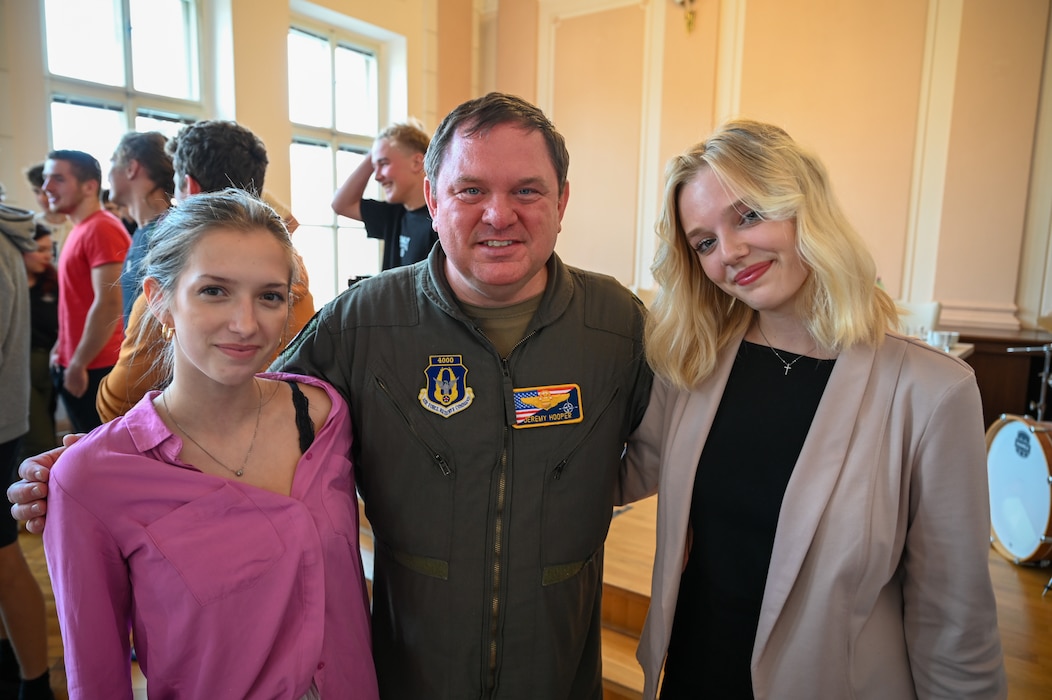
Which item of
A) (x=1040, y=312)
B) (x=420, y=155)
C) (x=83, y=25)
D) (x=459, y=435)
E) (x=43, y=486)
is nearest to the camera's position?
(x=43, y=486)

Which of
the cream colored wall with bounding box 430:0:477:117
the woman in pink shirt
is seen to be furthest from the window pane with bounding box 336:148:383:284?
the woman in pink shirt

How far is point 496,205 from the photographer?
1.27 meters

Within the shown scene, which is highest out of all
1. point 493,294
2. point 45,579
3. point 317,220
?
point 317,220

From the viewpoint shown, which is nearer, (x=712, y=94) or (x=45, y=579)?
(x=45, y=579)

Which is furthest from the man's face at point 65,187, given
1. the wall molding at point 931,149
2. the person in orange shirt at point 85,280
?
the wall molding at point 931,149

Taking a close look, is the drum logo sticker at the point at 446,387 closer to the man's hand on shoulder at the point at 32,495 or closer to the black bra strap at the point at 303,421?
the black bra strap at the point at 303,421

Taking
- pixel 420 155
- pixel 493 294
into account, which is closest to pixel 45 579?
pixel 420 155

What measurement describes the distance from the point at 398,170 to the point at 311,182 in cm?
368

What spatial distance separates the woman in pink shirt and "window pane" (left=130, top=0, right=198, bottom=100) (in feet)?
15.5

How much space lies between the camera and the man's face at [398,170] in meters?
3.00

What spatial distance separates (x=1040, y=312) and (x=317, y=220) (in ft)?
21.0

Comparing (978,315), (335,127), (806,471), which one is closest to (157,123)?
(335,127)

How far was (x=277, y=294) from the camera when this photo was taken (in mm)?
1135

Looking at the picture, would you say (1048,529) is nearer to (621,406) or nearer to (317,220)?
(621,406)
